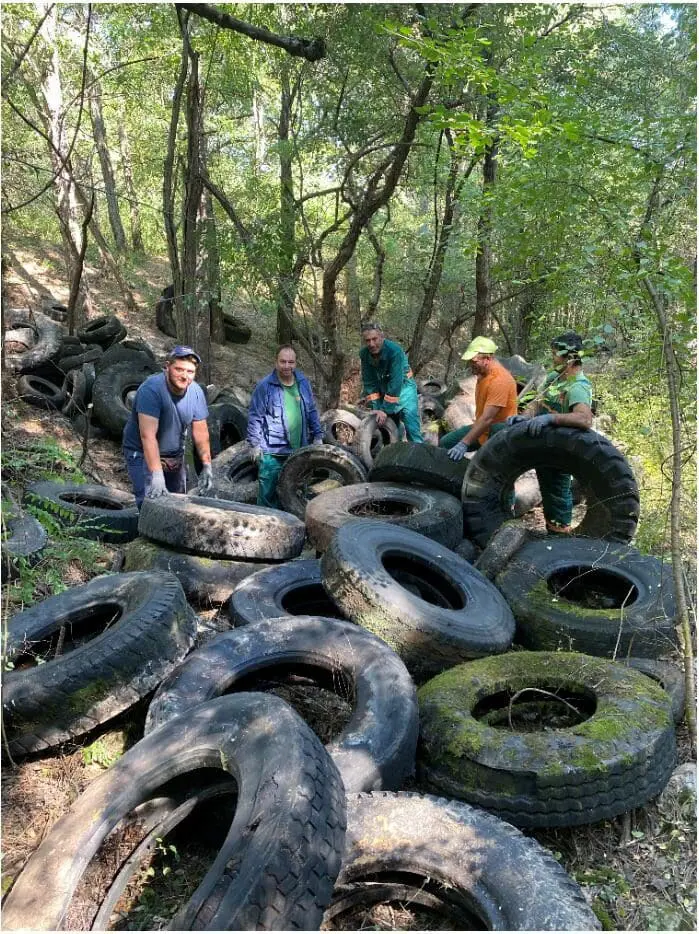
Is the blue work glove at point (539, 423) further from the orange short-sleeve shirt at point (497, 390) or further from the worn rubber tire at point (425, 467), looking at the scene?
the worn rubber tire at point (425, 467)

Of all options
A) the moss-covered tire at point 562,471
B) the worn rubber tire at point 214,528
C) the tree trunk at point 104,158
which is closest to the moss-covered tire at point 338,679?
the worn rubber tire at point 214,528

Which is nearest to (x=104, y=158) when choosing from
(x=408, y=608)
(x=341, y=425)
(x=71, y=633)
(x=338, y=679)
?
(x=341, y=425)

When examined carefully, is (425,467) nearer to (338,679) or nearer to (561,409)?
(561,409)

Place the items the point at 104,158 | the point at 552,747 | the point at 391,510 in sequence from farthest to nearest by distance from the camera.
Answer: the point at 104,158 → the point at 391,510 → the point at 552,747

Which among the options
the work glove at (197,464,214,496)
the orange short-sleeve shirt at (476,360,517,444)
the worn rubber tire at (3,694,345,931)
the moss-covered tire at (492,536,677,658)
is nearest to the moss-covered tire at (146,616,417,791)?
the worn rubber tire at (3,694,345,931)

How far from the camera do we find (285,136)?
48.2ft

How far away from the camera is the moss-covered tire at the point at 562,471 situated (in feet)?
18.7

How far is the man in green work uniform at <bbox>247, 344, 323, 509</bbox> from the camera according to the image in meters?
7.00

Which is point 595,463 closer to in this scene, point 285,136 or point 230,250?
point 230,250

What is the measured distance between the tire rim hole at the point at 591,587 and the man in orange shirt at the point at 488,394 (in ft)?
6.13

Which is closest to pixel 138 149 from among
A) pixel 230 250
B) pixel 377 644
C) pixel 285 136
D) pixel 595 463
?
pixel 285 136

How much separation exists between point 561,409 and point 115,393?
7202mm

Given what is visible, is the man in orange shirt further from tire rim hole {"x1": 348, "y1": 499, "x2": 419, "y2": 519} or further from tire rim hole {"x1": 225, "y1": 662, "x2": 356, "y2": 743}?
tire rim hole {"x1": 225, "y1": 662, "x2": 356, "y2": 743}

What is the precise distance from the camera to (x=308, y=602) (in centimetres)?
504
